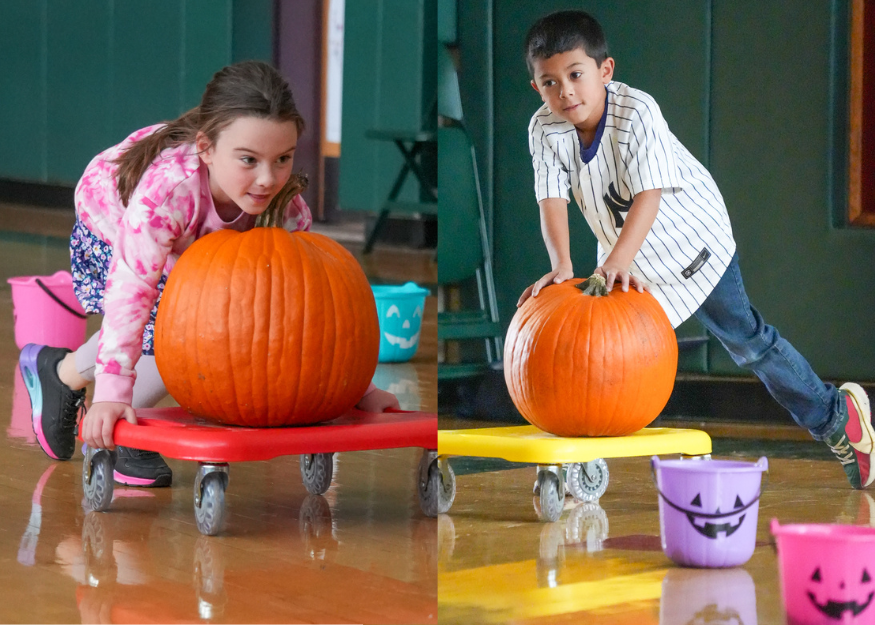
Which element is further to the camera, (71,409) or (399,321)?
(399,321)

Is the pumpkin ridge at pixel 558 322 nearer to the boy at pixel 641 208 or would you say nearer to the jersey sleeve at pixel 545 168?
the boy at pixel 641 208

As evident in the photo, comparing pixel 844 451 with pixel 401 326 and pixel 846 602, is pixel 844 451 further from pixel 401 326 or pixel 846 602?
pixel 401 326

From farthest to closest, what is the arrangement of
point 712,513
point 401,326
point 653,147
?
point 401,326 → point 653,147 → point 712,513

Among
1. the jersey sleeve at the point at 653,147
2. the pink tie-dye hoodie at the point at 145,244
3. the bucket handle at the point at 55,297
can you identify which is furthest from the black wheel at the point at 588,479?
the bucket handle at the point at 55,297

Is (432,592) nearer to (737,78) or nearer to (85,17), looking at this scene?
(737,78)

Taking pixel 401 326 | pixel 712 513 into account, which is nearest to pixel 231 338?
pixel 712 513

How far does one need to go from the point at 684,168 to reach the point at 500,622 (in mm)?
731

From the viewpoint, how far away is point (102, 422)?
5.49 feet

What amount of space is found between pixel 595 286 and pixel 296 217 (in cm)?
58

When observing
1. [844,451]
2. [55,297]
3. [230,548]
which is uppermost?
[55,297]

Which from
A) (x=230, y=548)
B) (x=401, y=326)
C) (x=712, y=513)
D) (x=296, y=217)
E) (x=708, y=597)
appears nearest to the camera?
(x=708, y=597)

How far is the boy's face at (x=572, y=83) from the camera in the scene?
157 centimetres

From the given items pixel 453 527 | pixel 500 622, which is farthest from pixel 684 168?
pixel 500 622

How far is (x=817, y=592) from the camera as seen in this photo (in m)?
1.17
